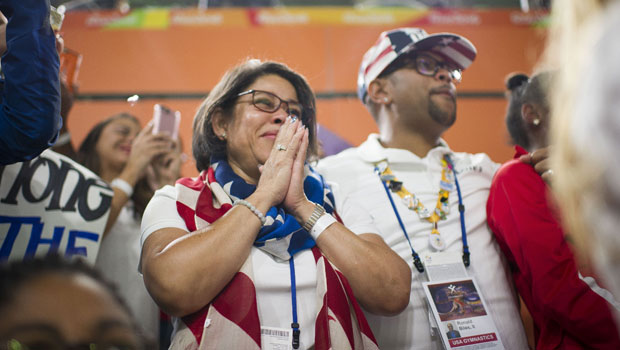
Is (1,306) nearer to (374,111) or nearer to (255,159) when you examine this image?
(255,159)

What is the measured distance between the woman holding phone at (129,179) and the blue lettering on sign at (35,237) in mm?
173

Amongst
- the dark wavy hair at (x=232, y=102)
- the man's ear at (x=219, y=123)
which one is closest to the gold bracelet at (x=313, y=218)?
the dark wavy hair at (x=232, y=102)

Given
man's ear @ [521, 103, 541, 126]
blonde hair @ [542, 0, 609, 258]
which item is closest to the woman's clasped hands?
blonde hair @ [542, 0, 609, 258]

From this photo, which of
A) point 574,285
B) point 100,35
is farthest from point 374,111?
point 100,35

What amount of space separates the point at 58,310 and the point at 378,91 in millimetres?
2207

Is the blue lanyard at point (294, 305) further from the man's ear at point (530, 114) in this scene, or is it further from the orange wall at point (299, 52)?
the orange wall at point (299, 52)

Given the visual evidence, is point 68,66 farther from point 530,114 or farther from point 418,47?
point 530,114

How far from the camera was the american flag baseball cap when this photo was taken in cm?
250

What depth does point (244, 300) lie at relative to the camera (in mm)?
1503

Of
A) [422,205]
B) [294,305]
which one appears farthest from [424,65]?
[294,305]

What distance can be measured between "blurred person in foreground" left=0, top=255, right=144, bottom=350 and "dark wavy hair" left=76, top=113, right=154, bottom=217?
1.82 m

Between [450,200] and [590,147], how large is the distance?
1681mm

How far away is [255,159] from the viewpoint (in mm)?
1966

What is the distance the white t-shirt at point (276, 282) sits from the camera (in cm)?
156
